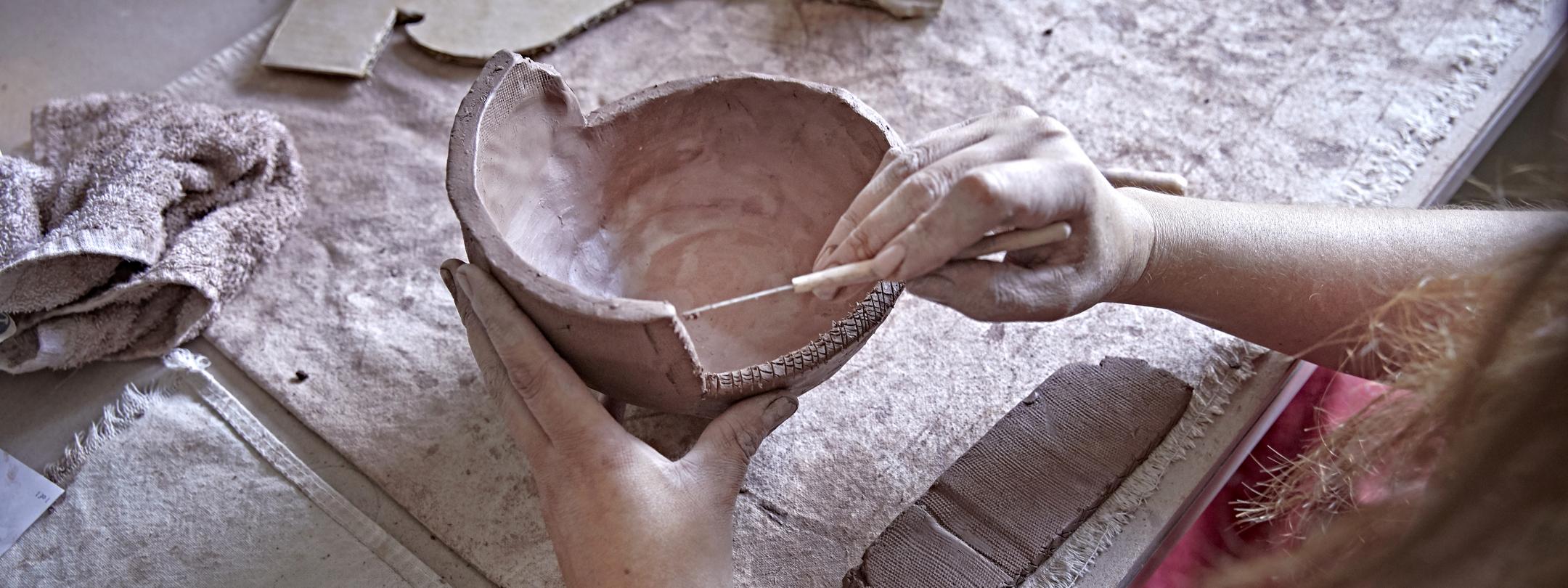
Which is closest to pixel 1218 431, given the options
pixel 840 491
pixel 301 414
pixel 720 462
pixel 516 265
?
pixel 840 491

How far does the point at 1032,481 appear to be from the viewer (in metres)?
1.98

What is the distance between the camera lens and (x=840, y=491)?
6.88ft

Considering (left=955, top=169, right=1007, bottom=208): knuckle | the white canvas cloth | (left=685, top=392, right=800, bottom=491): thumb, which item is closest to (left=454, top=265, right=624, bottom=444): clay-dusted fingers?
(left=685, top=392, right=800, bottom=491): thumb

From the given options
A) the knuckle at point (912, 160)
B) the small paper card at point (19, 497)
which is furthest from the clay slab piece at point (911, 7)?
the small paper card at point (19, 497)

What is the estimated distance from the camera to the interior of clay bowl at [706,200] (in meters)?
1.92

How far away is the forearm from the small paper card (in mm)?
2245

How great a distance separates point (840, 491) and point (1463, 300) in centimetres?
119

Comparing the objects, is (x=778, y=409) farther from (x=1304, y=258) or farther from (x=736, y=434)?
(x=1304, y=258)

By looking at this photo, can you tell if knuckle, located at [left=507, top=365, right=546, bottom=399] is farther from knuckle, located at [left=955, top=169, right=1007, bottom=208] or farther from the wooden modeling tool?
knuckle, located at [left=955, top=169, right=1007, bottom=208]

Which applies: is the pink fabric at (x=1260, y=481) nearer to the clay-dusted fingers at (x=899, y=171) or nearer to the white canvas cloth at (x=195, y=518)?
the clay-dusted fingers at (x=899, y=171)

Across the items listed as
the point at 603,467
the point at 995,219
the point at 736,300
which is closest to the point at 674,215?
the point at 736,300

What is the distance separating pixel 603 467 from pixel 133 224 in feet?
4.59

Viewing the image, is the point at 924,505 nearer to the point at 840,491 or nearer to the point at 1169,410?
the point at 840,491

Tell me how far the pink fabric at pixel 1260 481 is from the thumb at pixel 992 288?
659 millimetres
